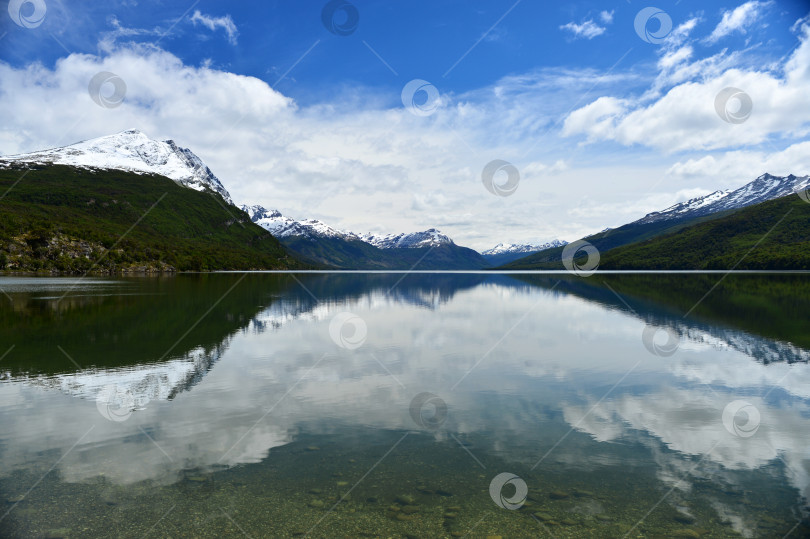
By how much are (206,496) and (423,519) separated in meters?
7.04

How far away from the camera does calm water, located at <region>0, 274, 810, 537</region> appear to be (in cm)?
1328

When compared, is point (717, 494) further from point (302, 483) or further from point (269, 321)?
point (269, 321)

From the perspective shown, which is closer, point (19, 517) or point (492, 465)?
point (19, 517)

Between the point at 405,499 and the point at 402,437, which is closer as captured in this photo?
the point at 405,499

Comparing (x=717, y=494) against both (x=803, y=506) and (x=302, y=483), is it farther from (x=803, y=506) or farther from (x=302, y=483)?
(x=302, y=483)

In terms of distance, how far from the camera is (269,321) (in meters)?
57.0

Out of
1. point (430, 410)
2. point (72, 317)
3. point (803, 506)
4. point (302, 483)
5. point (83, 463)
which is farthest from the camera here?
point (72, 317)

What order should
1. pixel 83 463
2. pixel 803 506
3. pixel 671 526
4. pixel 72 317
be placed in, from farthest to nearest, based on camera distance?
pixel 72 317, pixel 83 463, pixel 803 506, pixel 671 526

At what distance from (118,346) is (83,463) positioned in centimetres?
2548

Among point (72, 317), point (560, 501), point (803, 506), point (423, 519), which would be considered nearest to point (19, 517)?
point (423, 519)

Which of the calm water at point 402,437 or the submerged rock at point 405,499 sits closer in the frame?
the calm water at point 402,437

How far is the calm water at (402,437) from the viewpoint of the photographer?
43.6ft

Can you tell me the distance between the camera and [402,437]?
63.7ft

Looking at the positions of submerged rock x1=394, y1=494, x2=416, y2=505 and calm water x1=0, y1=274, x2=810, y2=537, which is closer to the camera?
calm water x1=0, y1=274, x2=810, y2=537
